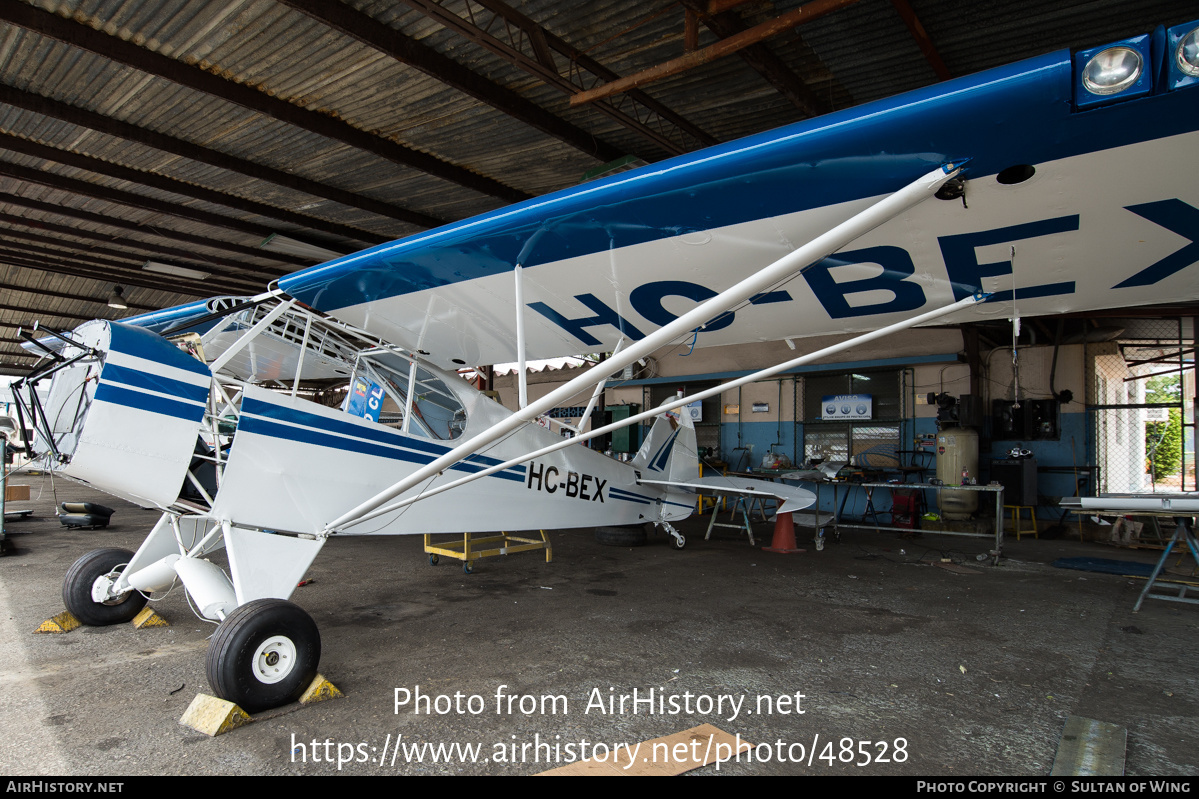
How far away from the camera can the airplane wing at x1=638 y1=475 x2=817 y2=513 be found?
693cm

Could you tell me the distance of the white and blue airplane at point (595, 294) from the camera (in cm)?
211

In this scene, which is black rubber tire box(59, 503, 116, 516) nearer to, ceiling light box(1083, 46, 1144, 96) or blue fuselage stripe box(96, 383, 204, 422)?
blue fuselage stripe box(96, 383, 204, 422)

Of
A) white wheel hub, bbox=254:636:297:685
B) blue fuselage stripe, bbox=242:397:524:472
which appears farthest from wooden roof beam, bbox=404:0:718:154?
white wheel hub, bbox=254:636:297:685

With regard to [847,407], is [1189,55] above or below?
above

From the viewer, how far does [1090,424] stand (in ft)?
33.1

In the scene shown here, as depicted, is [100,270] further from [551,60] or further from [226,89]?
[551,60]

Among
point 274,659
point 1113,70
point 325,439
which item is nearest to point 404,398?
point 325,439

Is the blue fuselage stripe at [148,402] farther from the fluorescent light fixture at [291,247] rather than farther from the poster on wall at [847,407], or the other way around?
the poster on wall at [847,407]

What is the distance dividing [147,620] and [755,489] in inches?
226

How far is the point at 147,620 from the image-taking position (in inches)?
167

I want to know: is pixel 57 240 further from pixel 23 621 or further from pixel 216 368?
pixel 216 368

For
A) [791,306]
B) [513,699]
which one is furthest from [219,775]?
[791,306]

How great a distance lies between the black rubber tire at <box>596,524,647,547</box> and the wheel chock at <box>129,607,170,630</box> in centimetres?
517

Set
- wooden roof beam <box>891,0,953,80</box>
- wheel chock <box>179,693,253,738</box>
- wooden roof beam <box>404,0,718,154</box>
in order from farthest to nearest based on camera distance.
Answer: wooden roof beam <box>404,0,718,154</box> → wooden roof beam <box>891,0,953,80</box> → wheel chock <box>179,693,253,738</box>
